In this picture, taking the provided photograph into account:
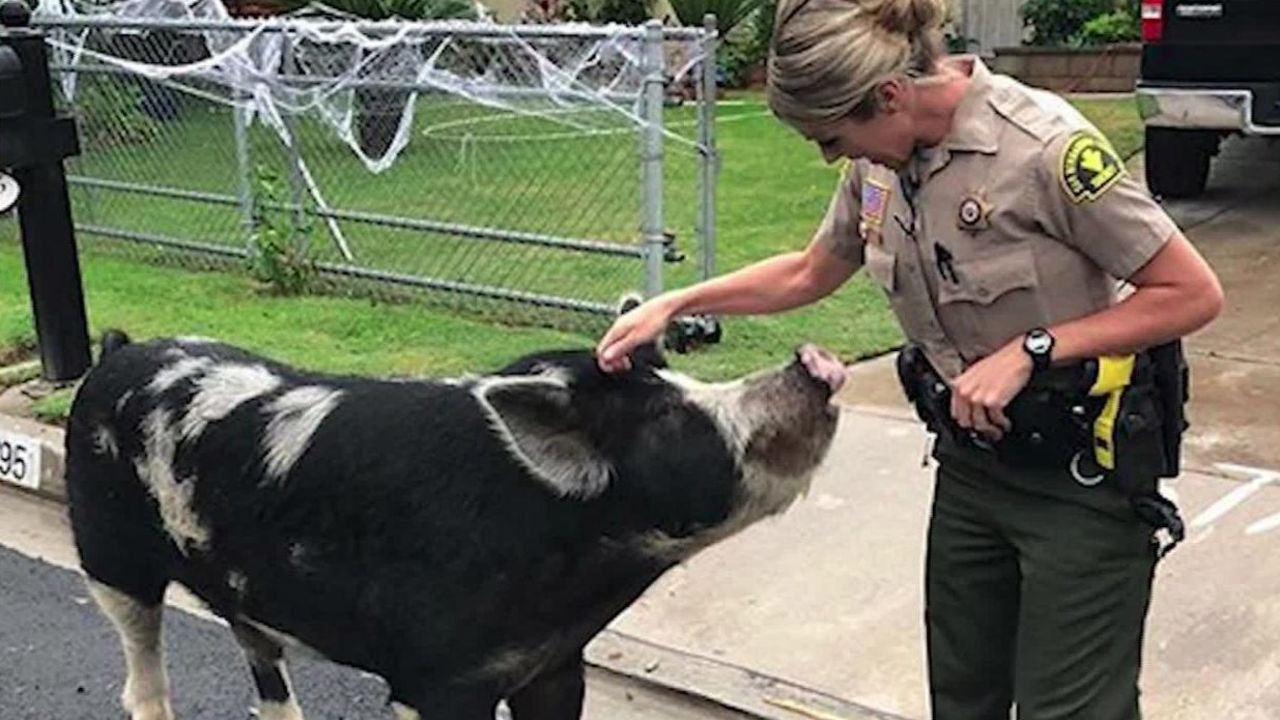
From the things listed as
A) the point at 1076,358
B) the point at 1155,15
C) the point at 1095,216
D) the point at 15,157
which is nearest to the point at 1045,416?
the point at 1076,358

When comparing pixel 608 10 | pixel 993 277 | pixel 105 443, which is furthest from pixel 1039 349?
pixel 608 10

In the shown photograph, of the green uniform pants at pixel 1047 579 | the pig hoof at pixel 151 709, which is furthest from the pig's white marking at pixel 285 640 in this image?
the green uniform pants at pixel 1047 579

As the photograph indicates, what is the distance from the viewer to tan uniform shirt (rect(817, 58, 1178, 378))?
2.50m

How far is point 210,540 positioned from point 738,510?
1.17 m

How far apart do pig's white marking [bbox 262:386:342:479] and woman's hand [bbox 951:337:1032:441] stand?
4.12 feet

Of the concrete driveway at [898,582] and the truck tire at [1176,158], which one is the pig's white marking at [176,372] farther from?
the truck tire at [1176,158]

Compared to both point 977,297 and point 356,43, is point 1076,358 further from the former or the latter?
point 356,43

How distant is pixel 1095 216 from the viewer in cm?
250

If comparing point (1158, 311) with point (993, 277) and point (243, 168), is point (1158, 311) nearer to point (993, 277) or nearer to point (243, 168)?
point (993, 277)

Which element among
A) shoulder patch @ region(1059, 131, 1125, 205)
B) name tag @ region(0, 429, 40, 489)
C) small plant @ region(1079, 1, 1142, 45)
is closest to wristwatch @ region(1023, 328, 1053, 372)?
shoulder patch @ region(1059, 131, 1125, 205)

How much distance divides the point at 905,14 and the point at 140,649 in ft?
8.12

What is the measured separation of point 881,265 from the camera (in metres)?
2.82

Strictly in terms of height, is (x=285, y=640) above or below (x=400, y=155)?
below

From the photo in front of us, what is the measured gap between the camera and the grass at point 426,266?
7238mm
